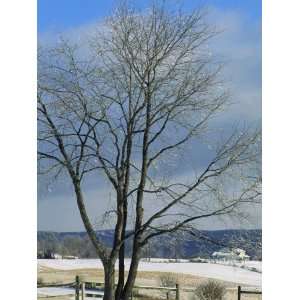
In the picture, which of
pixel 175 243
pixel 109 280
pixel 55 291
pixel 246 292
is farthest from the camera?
pixel 55 291

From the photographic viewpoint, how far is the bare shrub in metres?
4.44

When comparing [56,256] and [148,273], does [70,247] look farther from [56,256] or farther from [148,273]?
[148,273]

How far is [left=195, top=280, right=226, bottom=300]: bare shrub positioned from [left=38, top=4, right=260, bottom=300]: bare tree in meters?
0.36

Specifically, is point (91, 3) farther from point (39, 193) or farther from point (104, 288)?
point (104, 288)

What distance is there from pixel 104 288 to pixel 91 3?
1.74 meters

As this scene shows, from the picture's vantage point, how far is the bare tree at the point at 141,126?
4453 millimetres

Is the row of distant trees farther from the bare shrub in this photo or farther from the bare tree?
the bare shrub

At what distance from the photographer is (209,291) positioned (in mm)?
4453

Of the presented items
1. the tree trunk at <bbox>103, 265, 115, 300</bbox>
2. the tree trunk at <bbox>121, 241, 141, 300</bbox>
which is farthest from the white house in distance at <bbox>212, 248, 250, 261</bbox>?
the tree trunk at <bbox>103, 265, 115, 300</bbox>

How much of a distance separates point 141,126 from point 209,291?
106cm

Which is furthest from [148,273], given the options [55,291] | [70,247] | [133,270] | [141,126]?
[141,126]

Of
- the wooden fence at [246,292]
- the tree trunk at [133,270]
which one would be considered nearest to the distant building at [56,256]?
the tree trunk at [133,270]

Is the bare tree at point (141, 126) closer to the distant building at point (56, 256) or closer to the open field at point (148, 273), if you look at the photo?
the open field at point (148, 273)
